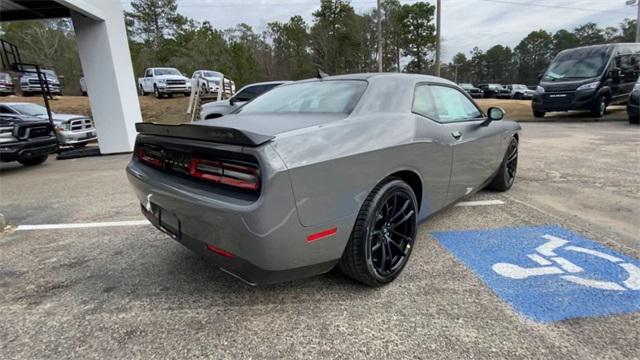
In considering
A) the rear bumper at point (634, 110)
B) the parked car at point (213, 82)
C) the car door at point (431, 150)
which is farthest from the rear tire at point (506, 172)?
the parked car at point (213, 82)

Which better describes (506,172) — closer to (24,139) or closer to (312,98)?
(312,98)

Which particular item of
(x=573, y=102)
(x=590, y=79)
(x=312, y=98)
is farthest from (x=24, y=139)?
(x=590, y=79)

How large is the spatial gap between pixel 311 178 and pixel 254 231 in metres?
0.40

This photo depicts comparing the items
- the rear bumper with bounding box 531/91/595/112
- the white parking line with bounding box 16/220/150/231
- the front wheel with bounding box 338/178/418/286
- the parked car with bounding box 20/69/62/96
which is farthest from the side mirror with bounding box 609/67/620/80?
the parked car with bounding box 20/69/62/96

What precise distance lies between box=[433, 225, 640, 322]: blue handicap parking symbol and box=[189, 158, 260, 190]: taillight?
1730 millimetres

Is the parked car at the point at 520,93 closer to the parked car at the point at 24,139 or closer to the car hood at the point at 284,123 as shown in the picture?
the parked car at the point at 24,139

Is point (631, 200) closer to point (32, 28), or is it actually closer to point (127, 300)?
point (127, 300)

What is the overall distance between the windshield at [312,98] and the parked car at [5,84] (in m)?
23.9

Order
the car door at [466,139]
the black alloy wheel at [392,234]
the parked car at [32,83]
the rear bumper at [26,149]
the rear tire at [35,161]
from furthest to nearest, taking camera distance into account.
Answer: the parked car at [32,83] → the rear tire at [35,161] → the rear bumper at [26,149] → the car door at [466,139] → the black alloy wheel at [392,234]

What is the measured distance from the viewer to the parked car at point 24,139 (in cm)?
684

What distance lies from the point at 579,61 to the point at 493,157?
439 inches

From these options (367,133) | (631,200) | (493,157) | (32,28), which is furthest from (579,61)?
(32,28)

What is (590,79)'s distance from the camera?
36.4 feet

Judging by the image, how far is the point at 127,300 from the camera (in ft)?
7.65
